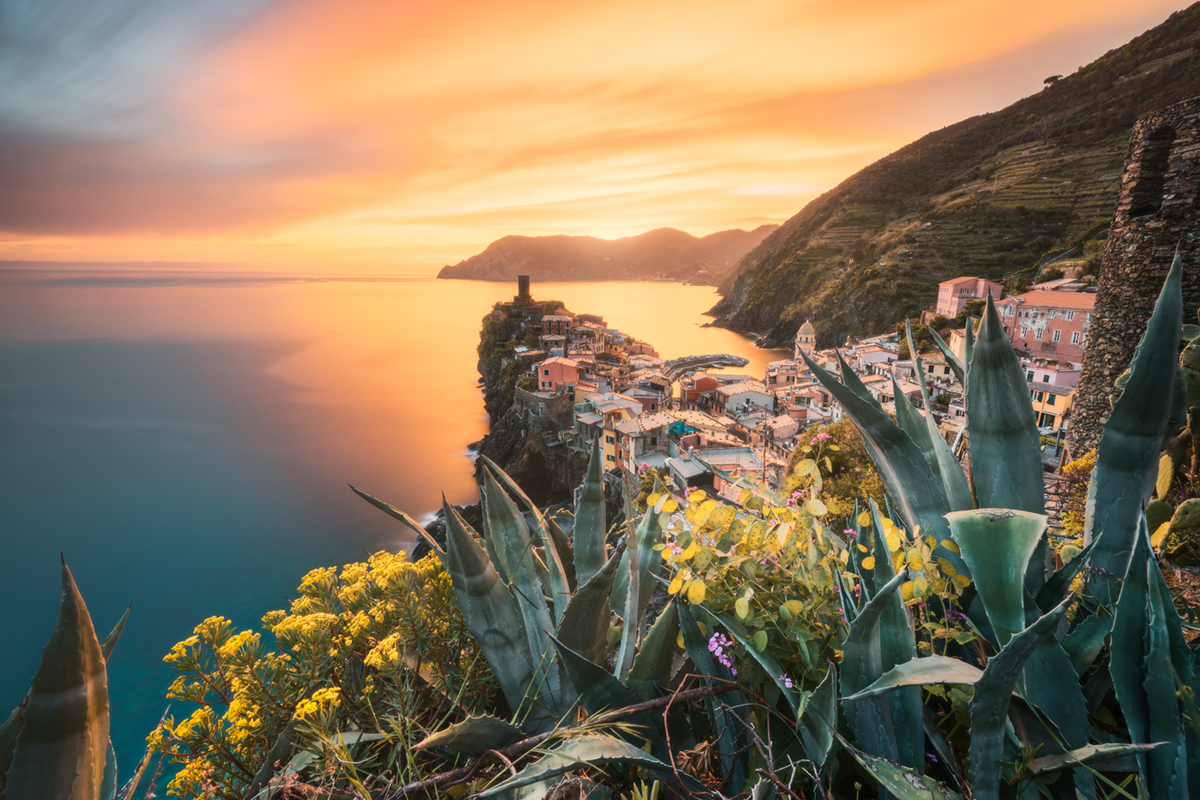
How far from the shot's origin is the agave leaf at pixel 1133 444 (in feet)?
3.37

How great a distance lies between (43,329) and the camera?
54.7 metres

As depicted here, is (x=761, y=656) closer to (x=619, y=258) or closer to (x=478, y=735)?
(x=478, y=735)

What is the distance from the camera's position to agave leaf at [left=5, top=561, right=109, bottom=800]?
834mm

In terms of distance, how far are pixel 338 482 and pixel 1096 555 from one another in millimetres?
28611

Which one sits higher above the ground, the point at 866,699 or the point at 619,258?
the point at 619,258

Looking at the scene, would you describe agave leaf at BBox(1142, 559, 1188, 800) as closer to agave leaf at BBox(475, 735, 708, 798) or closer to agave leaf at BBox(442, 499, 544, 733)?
agave leaf at BBox(475, 735, 708, 798)

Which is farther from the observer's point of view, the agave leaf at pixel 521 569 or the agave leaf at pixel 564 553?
the agave leaf at pixel 564 553

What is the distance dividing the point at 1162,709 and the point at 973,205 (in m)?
53.9

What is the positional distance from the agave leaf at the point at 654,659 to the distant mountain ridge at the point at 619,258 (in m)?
132

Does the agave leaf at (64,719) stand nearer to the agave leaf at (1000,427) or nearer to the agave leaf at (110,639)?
the agave leaf at (110,639)

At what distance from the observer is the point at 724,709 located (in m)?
1.09

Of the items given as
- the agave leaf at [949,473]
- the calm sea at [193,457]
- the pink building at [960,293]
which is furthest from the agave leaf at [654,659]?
the pink building at [960,293]

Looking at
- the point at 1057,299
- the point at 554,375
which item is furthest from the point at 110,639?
the point at 1057,299

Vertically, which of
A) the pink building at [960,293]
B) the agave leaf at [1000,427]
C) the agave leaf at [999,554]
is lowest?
the agave leaf at [999,554]
